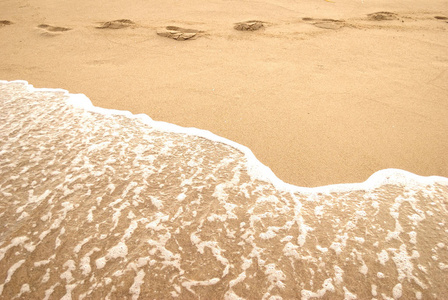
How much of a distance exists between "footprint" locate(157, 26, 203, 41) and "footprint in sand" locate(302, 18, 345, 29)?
185 cm

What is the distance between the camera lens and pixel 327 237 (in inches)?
61.6

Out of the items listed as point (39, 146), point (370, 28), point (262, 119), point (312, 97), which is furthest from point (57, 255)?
point (370, 28)

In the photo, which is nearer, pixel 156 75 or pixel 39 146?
pixel 39 146

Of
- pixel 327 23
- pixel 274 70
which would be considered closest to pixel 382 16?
pixel 327 23

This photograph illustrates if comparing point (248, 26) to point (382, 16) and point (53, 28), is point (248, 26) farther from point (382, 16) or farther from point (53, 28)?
point (53, 28)

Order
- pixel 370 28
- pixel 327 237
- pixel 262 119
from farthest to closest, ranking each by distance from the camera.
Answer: pixel 370 28
pixel 262 119
pixel 327 237

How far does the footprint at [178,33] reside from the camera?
3807 mm

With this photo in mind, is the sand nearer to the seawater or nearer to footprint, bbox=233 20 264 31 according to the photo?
footprint, bbox=233 20 264 31

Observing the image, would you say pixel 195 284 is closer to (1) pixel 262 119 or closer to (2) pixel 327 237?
(2) pixel 327 237

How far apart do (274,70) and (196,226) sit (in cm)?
220

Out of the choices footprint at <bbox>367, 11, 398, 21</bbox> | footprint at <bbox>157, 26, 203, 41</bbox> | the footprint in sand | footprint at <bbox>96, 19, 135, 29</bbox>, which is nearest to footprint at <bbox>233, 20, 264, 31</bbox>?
footprint at <bbox>157, 26, 203, 41</bbox>

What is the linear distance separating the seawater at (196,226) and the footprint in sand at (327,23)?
3.01m

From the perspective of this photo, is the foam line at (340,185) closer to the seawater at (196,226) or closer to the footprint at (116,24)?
the seawater at (196,226)

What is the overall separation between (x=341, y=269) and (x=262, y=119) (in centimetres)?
141
